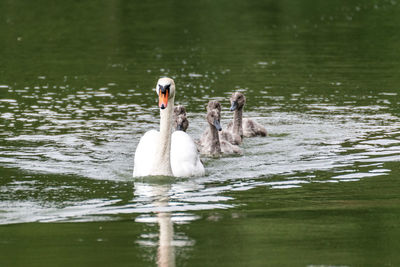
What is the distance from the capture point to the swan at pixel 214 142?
16.8m

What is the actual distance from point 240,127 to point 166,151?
4798mm

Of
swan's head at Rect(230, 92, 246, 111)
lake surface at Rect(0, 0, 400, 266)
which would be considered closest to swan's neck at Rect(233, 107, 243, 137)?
swan's head at Rect(230, 92, 246, 111)

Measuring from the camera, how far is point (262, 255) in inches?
357

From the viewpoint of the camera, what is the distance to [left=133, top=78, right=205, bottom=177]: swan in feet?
46.1

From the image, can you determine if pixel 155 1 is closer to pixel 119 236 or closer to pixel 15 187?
pixel 15 187

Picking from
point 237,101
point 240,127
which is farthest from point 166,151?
point 237,101

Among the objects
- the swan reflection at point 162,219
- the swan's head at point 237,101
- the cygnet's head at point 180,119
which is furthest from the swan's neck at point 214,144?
the swan reflection at point 162,219

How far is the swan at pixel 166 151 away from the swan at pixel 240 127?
3.38 meters

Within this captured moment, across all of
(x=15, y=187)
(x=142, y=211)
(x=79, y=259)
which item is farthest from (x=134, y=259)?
(x=15, y=187)

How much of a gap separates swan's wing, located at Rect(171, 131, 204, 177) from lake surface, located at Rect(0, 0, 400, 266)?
386 mm

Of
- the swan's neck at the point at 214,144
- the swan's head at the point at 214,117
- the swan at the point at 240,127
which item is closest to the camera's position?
the swan's neck at the point at 214,144

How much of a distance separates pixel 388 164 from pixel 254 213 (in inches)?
170

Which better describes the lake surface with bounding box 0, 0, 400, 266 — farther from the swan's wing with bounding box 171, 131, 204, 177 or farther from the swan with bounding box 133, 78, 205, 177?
the swan's wing with bounding box 171, 131, 204, 177

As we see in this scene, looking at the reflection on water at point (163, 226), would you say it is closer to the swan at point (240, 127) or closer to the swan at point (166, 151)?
the swan at point (166, 151)
